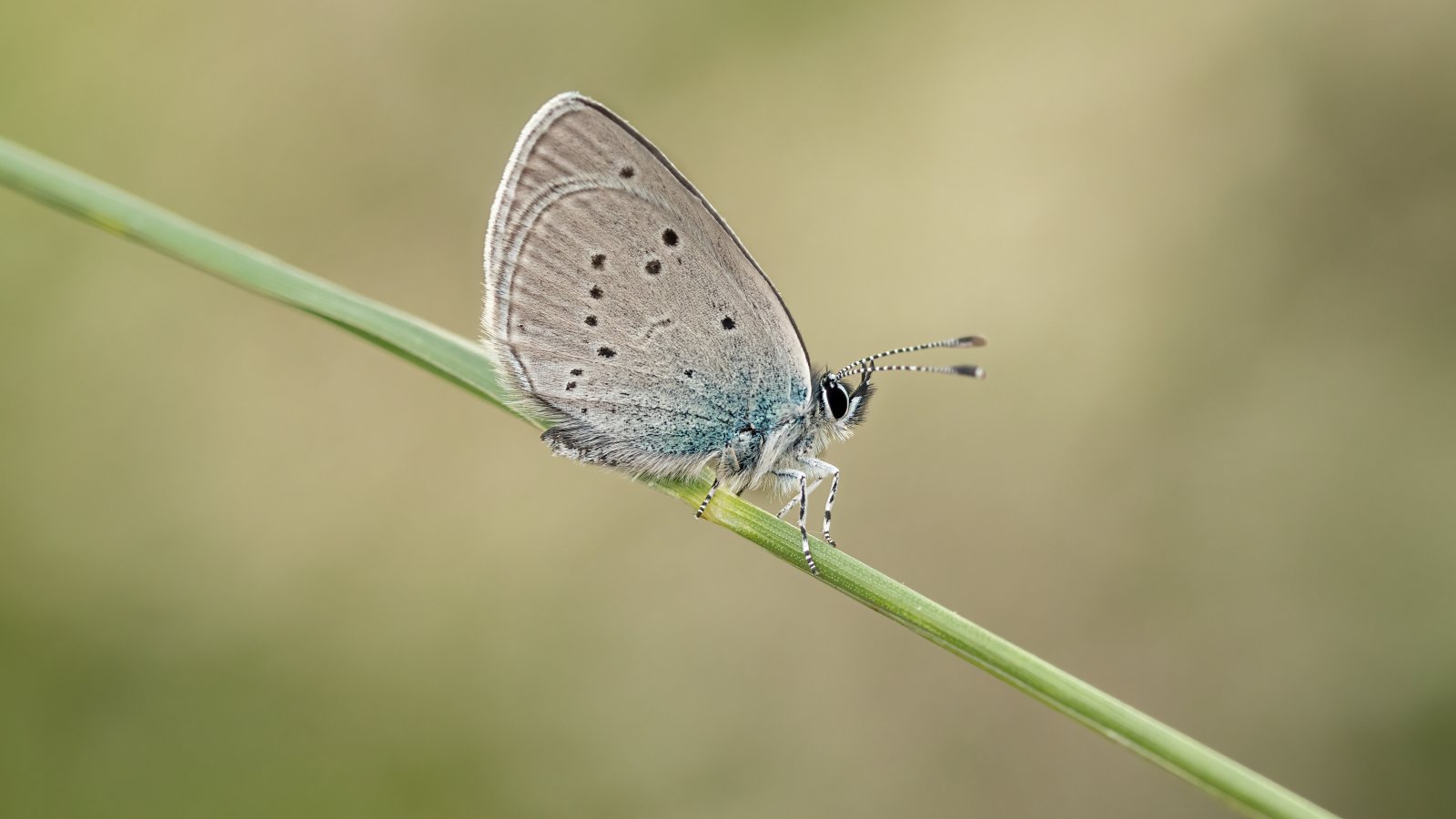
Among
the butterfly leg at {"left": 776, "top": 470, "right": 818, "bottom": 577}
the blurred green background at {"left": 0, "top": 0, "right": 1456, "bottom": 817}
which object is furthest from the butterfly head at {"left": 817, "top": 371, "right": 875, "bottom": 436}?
the blurred green background at {"left": 0, "top": 0, "right": 1456, "bottom": 817}

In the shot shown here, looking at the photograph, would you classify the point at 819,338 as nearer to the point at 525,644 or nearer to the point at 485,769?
the point at 525,644

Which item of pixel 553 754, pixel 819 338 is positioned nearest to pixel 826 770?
pixel 553 754

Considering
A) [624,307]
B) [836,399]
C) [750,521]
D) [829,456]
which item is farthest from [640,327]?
[829,456]

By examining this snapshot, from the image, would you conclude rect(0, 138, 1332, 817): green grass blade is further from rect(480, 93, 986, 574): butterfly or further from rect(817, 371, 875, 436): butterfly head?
rect(817, 371, 875, 436): butterfly head

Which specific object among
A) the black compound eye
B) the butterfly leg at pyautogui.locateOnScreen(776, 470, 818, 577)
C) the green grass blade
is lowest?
the green grass blade

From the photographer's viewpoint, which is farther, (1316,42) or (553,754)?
(1316,42)

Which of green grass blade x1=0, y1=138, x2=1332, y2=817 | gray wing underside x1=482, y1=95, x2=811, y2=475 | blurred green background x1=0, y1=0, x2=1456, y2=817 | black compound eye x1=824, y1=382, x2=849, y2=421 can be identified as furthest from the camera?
blurred green background x1=0, y1=0, x2=1456, y2=817

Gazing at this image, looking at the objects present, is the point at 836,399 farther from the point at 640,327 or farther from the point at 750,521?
the point at 750,521

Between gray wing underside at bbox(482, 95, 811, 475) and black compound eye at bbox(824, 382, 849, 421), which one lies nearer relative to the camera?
gray wing underside at bbox(482, 95, 811, 475)
